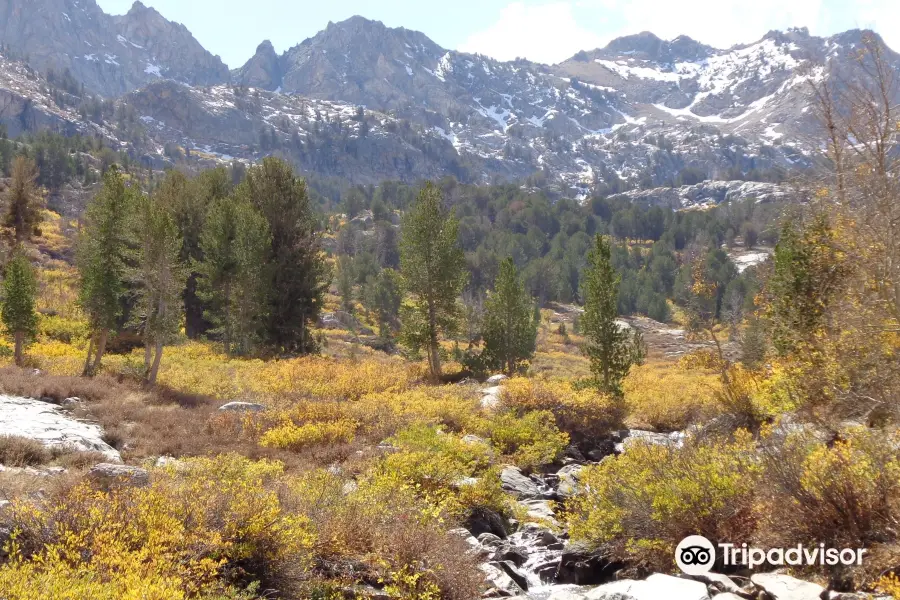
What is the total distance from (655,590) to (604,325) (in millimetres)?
14916

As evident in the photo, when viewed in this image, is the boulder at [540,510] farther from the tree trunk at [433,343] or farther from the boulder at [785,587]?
the tree trunk at [433,343]

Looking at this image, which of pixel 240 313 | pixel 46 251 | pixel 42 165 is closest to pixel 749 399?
pixel 240 313

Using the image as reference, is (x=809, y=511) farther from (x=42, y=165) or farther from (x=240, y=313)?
(x=42, y=165)

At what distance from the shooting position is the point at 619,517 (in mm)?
8031

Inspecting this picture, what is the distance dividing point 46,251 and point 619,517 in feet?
218

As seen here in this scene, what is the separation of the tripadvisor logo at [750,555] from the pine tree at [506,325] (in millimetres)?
19838

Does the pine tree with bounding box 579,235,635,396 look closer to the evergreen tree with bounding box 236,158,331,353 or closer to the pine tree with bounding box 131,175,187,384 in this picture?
the pine tree with bounding box 131,175,187,384

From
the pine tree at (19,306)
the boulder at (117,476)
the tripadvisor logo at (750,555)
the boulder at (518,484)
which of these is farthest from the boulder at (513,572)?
the pine tree at (19,306)

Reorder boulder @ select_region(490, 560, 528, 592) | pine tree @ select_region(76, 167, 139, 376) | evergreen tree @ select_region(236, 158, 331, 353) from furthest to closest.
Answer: evergreen tree @ select_region(236, 158, 331, 353), pine tree @ select_region(76, 167, 139, 376), boulder @ select_region(490, 560, 528, 592)

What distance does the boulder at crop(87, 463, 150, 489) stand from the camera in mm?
7559

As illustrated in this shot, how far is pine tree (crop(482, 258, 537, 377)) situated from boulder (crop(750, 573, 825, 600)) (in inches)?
825

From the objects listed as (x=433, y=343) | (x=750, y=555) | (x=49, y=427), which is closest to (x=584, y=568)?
(x=750, y=555)

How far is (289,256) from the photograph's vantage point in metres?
31.6

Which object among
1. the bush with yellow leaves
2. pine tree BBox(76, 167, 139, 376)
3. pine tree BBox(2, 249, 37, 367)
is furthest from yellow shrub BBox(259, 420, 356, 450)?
pine tree BBox(2, 249, 37, 367)
